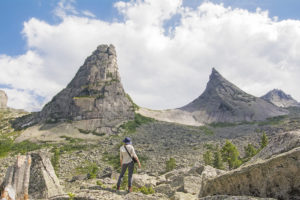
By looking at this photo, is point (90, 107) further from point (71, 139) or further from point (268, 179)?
point (268, 179)

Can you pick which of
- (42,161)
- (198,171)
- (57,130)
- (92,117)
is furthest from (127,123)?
(42,161)

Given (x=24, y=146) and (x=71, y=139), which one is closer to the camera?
(x=24, y=146)

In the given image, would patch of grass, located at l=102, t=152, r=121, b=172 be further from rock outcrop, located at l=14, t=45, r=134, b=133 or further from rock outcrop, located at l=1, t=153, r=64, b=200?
rock outcrop, located at l=1, t=153, r=64, b=200

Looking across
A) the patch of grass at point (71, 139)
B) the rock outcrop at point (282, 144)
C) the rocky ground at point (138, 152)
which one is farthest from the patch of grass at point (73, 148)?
the rock outcrop at point (282, 144)

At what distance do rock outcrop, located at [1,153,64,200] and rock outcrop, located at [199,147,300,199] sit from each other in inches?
362

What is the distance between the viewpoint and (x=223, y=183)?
1157 centimetres

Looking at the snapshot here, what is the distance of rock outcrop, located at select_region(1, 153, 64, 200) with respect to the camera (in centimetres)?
1087

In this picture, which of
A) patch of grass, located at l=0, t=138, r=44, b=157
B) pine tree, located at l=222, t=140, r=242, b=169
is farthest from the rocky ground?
pine tree, located at l=222, t=140, r=242, b=169

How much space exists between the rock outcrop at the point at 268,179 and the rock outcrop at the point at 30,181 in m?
9.19

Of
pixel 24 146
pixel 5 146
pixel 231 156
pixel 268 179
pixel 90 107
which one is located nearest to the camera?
pixel 268 179

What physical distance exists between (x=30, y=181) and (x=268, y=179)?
14675 mm

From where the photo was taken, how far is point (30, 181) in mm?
14859

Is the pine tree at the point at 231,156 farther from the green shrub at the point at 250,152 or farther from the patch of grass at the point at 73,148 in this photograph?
the patch of grass at the point at 73,148

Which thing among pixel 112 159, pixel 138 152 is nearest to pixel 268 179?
pixel 112 159
